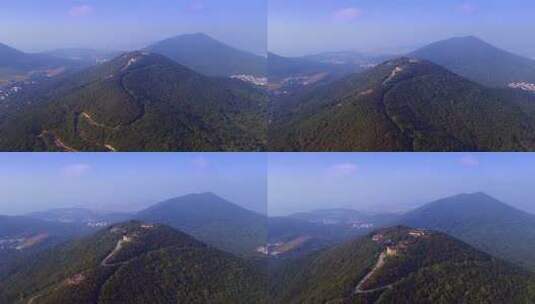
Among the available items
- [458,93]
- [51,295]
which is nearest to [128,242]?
[51,295]

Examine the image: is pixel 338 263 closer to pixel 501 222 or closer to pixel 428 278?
pixel 428 278

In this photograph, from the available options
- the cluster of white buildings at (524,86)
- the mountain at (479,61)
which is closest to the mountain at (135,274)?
the cluster of white buildings at (524,86)

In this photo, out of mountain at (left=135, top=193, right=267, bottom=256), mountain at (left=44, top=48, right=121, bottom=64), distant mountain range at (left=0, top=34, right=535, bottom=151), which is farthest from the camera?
mountain at (left=44, top=48, right=121, bottom=64)

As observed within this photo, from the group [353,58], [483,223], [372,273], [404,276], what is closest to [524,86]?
[353,58]

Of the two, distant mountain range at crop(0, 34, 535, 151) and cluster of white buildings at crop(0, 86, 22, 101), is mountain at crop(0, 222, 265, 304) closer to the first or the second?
distant mountain range at crop(0, 34, 535, 151)

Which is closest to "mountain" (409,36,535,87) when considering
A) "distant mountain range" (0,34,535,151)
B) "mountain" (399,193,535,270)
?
"distant mountain range" (0,34,535,151)

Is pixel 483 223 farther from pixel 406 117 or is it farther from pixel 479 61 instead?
pixel 479 61
